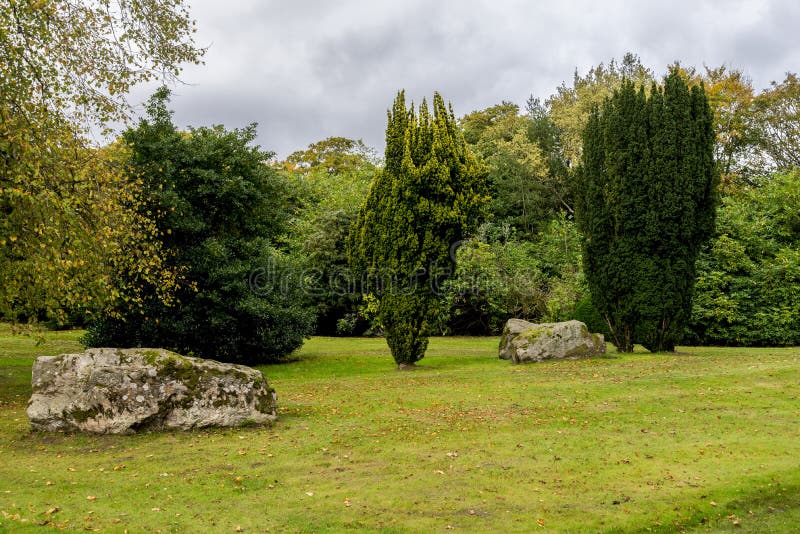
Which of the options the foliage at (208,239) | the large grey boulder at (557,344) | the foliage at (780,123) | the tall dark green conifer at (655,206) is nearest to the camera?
the large grey boulder at (557,344)

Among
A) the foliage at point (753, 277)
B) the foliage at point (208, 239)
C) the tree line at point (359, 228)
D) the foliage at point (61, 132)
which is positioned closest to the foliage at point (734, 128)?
the tree line at point (359, 228)

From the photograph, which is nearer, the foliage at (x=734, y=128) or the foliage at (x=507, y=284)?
the foliage at (x=507, y=284)

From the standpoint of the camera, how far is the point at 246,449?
Answer: 1046 cm

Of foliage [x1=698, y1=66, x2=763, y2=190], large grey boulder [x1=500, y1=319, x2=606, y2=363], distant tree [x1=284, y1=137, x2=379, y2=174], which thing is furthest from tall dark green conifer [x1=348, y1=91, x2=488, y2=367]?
distant tree [x1=284, y1=137, x2=379, y2=174]

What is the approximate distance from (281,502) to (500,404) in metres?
6.82

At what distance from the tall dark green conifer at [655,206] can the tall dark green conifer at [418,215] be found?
5.09m

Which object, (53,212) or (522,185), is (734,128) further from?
(53,212)

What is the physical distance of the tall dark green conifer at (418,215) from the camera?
22.1 meters

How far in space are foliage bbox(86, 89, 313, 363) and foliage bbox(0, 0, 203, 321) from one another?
7384 millimetres

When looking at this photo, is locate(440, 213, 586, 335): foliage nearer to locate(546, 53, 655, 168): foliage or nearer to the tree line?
the tree line

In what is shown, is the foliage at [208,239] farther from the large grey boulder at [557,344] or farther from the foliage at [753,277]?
the foliage at [753,277]

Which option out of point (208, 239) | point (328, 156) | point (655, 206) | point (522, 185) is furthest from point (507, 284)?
point (328, 156)

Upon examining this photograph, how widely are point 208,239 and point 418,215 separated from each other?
7.86 m

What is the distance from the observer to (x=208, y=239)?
23.4 m
